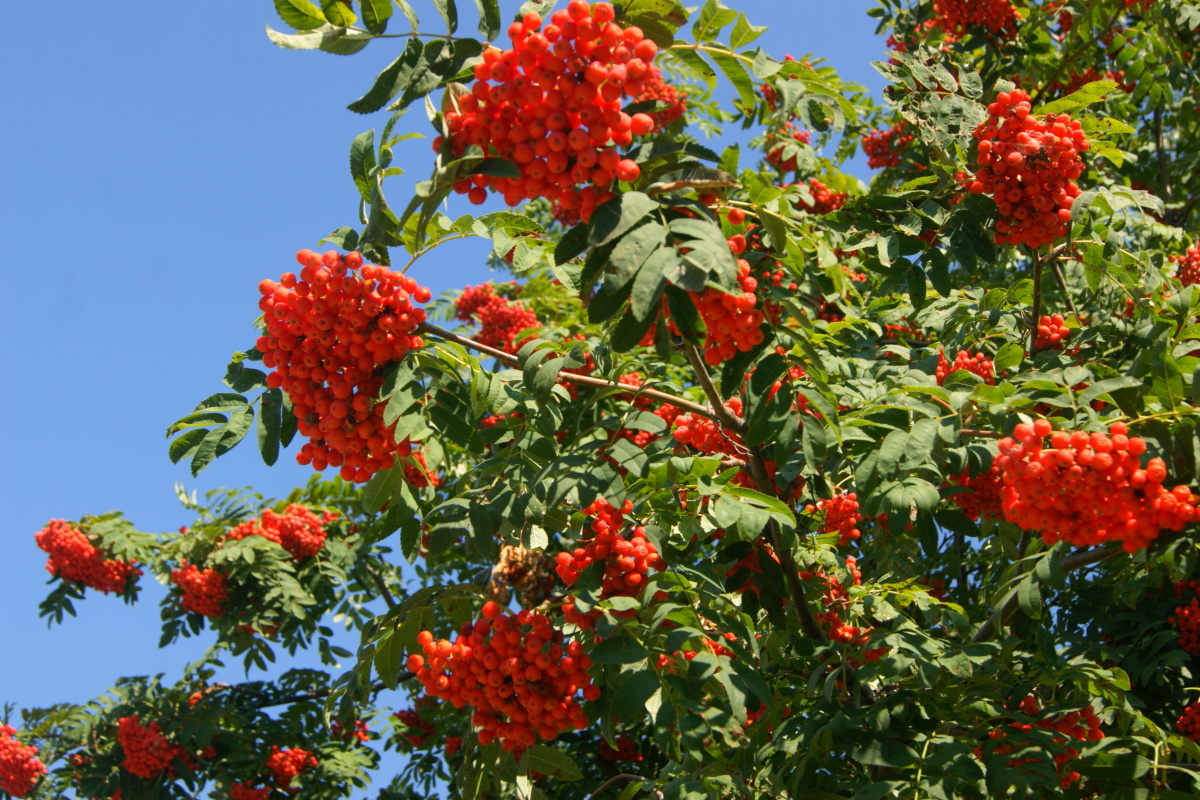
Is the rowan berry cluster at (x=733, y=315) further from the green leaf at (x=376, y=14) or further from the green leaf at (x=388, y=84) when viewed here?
the green leaf at (x=376, y=14)

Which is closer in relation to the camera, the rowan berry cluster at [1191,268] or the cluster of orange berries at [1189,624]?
the cluster of orange berries at [1189,624]

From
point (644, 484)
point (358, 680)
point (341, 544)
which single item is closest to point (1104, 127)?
point (644, 484)

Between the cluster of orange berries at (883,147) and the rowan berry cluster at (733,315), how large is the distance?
6445 mm

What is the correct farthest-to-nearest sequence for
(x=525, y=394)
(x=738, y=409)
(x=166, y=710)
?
1. (x=166, y=710)
2. (x=738, y=409)
3. (x=525, y=394)

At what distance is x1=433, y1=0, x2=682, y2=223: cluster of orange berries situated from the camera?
2562 millimetres

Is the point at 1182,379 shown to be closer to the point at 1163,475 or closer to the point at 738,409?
the point at 1163,475

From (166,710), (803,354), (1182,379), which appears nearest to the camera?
(1182,379)

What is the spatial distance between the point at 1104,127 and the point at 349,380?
3.24 m

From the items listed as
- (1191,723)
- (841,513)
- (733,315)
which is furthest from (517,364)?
(1191,723)

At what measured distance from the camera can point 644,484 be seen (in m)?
3.50

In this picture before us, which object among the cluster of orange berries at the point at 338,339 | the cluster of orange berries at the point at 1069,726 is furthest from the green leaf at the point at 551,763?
the cluster of orange berries at the point at 1069,726

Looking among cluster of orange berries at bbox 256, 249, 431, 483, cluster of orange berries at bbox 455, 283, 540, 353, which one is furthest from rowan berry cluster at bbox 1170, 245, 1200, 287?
cluster of orange berries at bbox 455, 283, 540, 353

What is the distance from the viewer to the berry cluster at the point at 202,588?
719cm

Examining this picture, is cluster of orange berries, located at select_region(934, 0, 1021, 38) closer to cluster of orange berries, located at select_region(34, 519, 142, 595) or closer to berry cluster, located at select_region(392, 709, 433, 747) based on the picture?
berry cluster, located at select_region(392, 709, 433, 747)
